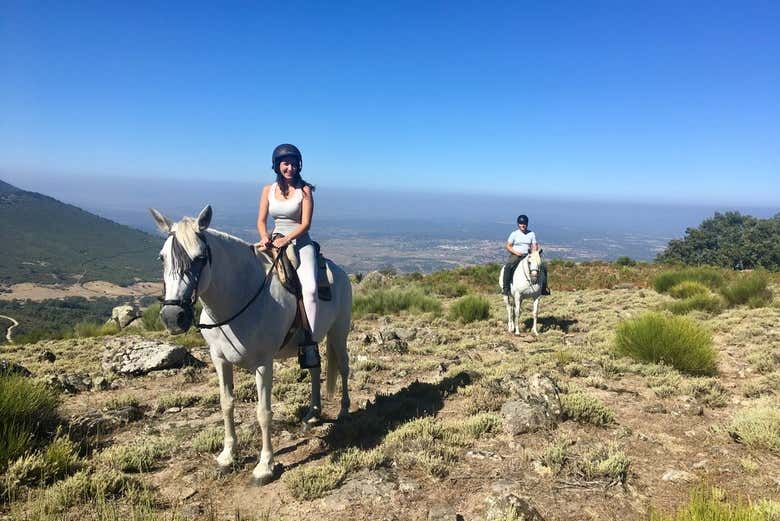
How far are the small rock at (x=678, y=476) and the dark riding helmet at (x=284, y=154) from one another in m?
4.89

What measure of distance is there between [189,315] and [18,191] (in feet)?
640

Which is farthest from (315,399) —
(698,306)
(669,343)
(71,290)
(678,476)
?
(71,290)

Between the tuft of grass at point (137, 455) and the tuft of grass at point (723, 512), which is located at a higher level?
the tuft of grass at point (723, 512)

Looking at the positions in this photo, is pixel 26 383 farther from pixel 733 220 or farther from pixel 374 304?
pixel 733 220

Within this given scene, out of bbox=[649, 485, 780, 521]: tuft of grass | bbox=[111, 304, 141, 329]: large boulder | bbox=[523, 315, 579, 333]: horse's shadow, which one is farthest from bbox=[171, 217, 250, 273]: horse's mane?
bbox=[111, 304, 141, 329]: large boulder

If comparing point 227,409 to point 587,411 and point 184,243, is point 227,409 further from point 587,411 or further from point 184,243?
point 587,411

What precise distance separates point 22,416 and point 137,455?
4.39ft

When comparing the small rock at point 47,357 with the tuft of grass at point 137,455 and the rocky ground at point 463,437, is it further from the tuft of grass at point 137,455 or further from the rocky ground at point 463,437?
the tuft of grass at point 137,455

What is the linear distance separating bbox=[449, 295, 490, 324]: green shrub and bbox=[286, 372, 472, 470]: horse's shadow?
578 cm

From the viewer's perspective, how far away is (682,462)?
4.23 metres

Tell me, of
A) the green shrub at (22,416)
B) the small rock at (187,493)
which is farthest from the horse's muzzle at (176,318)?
the green shrub at (22,416)

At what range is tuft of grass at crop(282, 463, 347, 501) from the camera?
3.66m

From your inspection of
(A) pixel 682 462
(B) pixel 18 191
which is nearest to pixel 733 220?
(A) pixel 682 462

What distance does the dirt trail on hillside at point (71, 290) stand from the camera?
6669 cm
